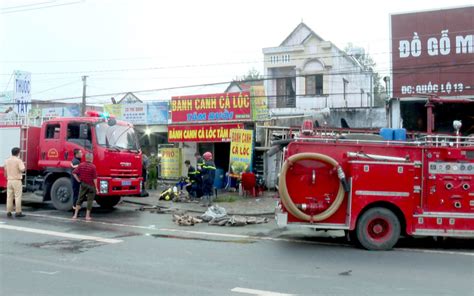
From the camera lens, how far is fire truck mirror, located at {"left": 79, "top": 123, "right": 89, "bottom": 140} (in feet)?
43.0

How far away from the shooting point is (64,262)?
7.44 m

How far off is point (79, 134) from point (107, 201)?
264 centimetres

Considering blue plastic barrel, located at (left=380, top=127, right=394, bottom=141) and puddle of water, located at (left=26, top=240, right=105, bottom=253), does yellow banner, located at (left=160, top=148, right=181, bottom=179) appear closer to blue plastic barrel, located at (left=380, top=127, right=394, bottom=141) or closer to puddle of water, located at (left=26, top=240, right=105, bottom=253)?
puddle of water, located at (left=26, top=240, right=105, bottom=253)

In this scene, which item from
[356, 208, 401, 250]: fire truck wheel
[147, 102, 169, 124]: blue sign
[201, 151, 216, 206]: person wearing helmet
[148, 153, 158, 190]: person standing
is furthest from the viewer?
[147, 102, 169, 124]: blue sign

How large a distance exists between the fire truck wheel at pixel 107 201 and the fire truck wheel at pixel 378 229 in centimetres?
856

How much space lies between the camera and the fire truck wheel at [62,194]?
13.6m

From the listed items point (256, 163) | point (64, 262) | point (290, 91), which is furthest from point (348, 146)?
point (290, 91)

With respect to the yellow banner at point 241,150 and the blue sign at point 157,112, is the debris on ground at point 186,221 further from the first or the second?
the blue sign at point 157,112

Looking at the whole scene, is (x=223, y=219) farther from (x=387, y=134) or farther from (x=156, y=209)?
(x=387, y=134)

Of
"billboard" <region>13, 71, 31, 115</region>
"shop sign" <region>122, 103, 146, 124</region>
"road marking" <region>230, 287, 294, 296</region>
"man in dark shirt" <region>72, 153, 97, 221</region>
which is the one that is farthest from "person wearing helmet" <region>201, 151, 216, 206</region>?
"billboard" <region>13, 71, 31, 115</region>

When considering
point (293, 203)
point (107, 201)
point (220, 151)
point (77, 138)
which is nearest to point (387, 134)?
point (293, 203)

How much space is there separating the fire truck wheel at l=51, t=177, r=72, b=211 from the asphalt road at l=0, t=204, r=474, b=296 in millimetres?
2187

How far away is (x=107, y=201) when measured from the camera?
15.0 meters

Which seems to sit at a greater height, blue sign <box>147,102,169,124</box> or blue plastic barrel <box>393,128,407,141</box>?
blue sign <box>147,102,169,124</box>
